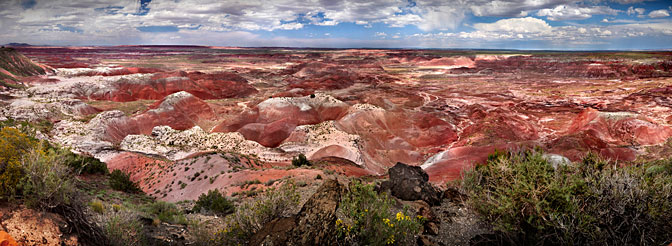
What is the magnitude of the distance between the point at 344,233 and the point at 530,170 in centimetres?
346

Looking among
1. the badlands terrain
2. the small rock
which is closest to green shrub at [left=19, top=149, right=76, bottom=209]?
the badlands terrain

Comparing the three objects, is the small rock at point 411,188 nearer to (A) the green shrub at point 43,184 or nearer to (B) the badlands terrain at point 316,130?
(B) the badlands terrain at point 316,130

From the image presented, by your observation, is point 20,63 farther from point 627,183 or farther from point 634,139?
point 634,139

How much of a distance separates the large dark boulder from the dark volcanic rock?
12.5 ft

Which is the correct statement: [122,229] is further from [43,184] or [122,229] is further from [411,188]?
[411,188]

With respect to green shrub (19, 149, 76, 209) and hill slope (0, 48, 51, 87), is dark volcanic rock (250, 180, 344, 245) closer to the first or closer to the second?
green shrub (19, 149, 76, 209)

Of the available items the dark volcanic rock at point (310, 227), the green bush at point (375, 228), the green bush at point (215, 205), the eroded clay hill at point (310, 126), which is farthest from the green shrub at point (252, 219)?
the eroded clay hill at point (310, 126)

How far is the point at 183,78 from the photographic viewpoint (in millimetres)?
60031

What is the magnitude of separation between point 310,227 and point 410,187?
4.50 m

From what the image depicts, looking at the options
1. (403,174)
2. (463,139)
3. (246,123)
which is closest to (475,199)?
(403,174)

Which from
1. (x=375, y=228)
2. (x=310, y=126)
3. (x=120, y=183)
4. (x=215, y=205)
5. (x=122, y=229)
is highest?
(x=375, y=228)

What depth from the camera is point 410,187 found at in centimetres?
825

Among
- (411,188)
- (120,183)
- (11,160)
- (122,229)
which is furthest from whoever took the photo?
(120,183)

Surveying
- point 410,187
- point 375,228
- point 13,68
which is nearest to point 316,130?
point 410,187
